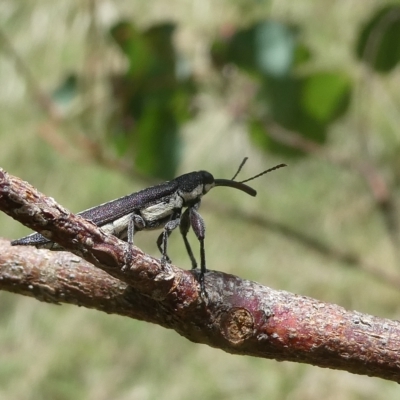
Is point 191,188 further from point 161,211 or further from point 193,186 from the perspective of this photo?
point 161,211

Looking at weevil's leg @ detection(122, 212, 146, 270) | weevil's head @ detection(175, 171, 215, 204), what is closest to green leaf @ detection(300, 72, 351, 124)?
weevil's head @ detection(175, 171, 215, 204)

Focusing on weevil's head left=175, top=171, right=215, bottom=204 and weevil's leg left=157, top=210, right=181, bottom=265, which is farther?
weevil's head left=175, top=171, right=215, bottom=204

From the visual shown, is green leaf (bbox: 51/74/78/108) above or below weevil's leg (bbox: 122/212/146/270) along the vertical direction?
above

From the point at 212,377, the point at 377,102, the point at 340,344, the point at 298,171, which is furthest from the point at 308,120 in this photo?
the point at 298,171

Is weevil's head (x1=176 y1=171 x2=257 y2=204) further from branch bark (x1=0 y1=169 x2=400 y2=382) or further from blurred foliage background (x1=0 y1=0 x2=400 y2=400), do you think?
branch bark (x1=0 y1=169 x2=400 y2=382)

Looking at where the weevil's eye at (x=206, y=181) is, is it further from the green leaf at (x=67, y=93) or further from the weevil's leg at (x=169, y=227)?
the green leaf at (x=67, y=93)

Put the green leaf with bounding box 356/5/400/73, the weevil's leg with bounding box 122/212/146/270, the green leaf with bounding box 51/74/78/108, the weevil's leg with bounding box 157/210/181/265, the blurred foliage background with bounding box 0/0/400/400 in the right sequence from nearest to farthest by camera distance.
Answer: the weevil's leg with bounding box 122/212/146/270 < the weevil's leg with bounding box 157/210/181/265 < the green leaf with bounding box 356/5/400/73 < the blurred foliage background with bounding box 0/0/400/400 < the green leaf with bounding box 51/74/78/108

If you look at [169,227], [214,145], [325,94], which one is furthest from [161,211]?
[214,145]
